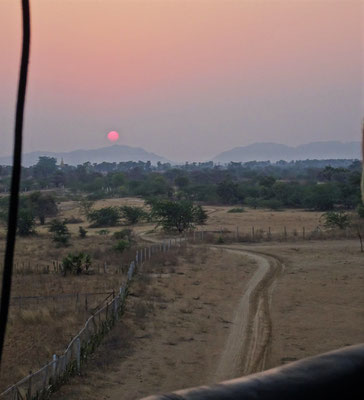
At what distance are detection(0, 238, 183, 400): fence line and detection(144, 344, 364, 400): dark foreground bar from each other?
661cm

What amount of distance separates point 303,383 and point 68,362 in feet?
31.5

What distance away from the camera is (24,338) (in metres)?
12.7

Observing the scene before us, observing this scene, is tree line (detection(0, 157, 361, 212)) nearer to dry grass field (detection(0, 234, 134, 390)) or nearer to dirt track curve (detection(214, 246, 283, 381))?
dry grass field (detection(0, 234, 134, 390))

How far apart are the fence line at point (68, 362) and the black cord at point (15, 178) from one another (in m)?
6.88

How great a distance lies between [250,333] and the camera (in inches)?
542

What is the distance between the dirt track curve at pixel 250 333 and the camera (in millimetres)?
11141

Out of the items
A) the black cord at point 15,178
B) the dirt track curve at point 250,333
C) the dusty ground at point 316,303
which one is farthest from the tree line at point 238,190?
the black cord at point 15,178

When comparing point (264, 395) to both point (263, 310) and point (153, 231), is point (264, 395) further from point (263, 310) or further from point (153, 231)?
point (153, 231)

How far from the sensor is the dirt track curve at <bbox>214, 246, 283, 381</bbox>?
11.1 m

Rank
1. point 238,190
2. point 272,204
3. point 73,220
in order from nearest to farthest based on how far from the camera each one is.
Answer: point 73,220, point 272,204, point 238,190

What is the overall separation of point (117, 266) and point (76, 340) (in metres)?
13.6

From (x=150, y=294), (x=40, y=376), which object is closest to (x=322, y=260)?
(x=150, y=294)

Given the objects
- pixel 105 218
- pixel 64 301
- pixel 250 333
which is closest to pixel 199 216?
pixel 105 218

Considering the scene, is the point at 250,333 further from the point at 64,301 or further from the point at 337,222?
the point at 337,222
